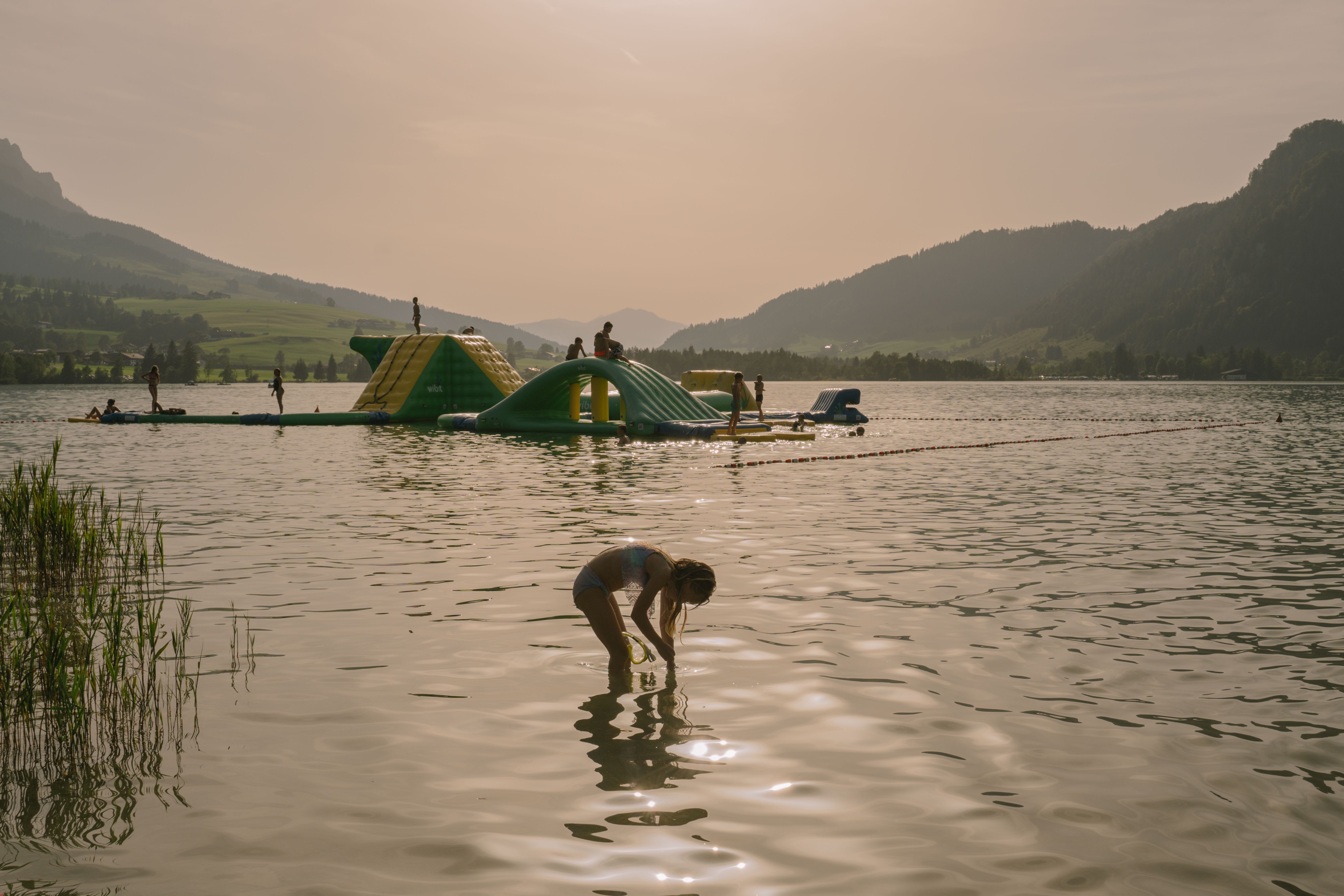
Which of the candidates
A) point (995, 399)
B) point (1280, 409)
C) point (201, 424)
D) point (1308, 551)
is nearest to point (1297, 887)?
point (1308, 551)

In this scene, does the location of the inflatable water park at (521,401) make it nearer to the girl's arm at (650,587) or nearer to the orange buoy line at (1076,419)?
the orange buoy line at (1076,419)

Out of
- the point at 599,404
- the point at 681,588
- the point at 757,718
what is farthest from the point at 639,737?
the point at 599,404

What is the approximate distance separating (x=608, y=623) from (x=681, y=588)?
953 millimetres

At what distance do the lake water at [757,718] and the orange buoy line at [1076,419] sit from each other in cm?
4833

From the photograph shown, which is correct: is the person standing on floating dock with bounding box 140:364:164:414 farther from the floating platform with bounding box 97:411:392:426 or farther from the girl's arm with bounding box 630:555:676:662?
the girl's arm with bounding box 630:555:676:662

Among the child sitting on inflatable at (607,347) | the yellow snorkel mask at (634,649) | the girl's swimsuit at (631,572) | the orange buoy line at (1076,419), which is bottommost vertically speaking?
the yellow snorkel mask at (634,649)

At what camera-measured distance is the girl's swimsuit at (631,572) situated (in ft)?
29.0

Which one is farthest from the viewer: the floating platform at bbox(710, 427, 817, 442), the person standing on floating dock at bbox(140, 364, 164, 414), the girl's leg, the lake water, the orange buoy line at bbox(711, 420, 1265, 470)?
the person standing on floating dock at bbox(140, 364, 164, 414)

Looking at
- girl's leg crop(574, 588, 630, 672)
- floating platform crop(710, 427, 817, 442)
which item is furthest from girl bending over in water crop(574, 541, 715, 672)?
floating platform crop(710, 427, 817, 442)

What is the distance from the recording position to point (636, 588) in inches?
352

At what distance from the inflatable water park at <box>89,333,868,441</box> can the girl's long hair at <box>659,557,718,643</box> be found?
32722 mm

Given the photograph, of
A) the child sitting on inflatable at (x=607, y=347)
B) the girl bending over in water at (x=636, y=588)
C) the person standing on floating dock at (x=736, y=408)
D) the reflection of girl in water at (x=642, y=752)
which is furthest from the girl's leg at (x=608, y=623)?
the child sitting on inflatable at (x=607, y=347)

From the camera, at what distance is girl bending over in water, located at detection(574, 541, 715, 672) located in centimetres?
866

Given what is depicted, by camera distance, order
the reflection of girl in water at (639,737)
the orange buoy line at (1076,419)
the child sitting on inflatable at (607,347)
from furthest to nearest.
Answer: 1. the orange buoy line at (1076,419)
2. the child sitting on inflatable at (607,347)
3. the reflection of girl in water at (639,737)
